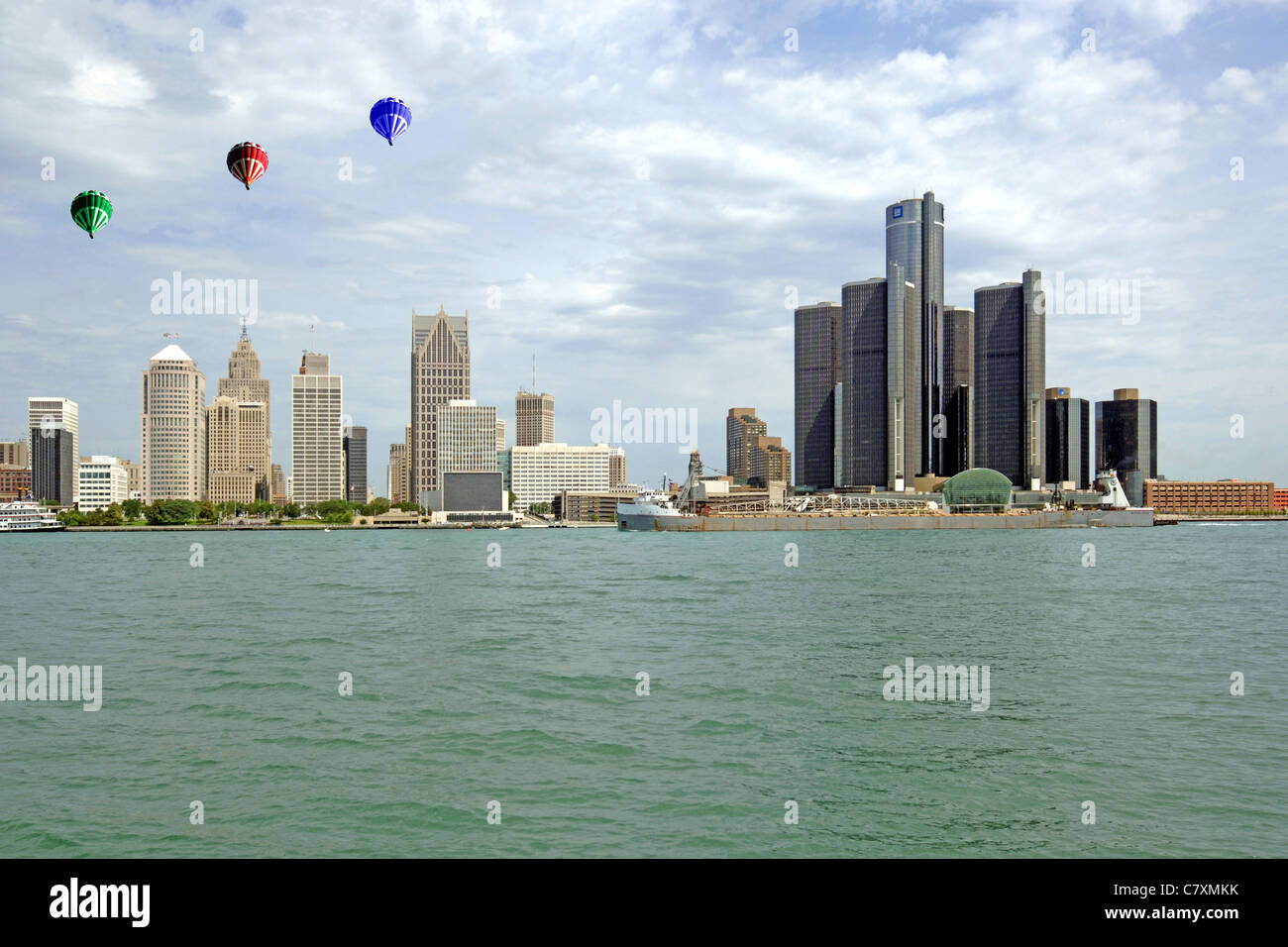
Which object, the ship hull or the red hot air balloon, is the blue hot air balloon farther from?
the ship hull

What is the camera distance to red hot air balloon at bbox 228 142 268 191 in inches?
1832

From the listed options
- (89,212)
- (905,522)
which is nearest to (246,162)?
(89,212)

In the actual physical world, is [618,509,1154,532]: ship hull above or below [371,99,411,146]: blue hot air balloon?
below

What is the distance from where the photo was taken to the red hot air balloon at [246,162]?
4653 centimetres

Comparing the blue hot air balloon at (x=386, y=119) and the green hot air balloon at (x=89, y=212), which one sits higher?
the blue hot air balloon at (x=386, y=119)

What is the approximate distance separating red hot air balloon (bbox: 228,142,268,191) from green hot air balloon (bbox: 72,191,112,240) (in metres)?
6.64

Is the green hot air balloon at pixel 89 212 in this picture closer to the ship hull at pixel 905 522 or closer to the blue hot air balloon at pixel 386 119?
the blue hot air balloon at pixel 386 119

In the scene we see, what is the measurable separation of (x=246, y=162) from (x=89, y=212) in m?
7.95

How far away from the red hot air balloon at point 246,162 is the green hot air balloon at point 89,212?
21.8 feet

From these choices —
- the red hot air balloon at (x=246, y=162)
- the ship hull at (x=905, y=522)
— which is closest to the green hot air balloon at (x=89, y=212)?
the red hot air balloon at (x=246, y=162)

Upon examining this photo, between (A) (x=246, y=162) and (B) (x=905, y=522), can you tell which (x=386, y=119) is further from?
(B) (x=905, y=522)

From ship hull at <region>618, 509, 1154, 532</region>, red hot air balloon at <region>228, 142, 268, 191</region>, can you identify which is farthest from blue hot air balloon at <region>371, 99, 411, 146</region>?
ship hull at <region>618, 509, 1154, 532</region>

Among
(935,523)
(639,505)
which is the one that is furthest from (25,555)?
Result: (935,523)
